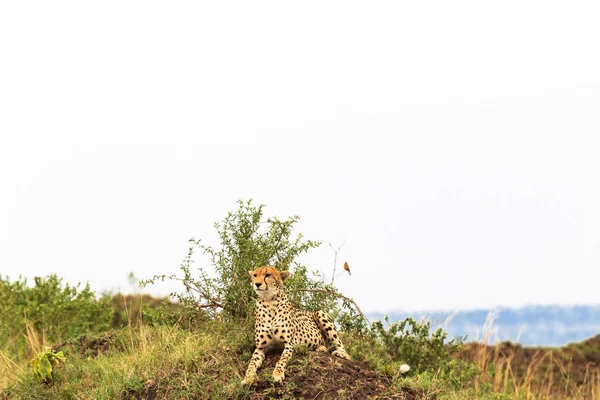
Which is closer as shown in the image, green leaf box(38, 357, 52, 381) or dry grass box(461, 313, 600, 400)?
green leaf box(38, 357, 52, 381)

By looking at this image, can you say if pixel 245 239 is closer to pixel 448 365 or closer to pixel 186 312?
pixel 186 312

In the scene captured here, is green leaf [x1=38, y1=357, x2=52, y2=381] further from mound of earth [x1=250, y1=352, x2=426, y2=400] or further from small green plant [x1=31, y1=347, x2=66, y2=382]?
mound of earth [x1=250, y1=352, x2=426, y2=400]

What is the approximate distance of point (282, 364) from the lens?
7312mm

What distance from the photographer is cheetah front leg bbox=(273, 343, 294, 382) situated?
23.8 ft

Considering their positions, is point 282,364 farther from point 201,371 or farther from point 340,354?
point 201,371

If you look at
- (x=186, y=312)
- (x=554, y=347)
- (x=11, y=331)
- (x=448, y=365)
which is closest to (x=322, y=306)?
(x=186, y=312)

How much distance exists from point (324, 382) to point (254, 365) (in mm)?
740

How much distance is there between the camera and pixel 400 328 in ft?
38.1

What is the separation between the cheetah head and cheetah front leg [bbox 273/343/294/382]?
560mm

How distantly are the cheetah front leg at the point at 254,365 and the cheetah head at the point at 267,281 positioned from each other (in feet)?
1.92

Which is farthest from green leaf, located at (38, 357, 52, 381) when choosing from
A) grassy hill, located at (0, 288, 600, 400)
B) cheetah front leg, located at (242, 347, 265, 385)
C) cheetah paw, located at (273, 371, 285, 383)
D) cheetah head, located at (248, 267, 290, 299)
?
cheetah paw, located at (273, 371, 285, 383)

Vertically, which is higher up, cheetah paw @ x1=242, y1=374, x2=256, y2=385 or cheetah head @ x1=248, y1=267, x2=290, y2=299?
cheetah head @ x1=248, y1=267, x2=290, y2=299

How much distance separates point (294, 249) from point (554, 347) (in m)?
12.2

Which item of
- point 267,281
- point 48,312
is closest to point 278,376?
point 267,281
